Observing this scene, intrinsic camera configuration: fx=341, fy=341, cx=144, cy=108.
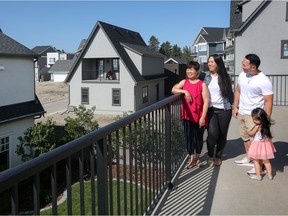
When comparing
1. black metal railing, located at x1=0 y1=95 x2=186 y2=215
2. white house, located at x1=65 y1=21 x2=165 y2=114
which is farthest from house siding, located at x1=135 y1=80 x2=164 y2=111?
black metal railing, located at x1=0 y1=95 x2=186 y2=215

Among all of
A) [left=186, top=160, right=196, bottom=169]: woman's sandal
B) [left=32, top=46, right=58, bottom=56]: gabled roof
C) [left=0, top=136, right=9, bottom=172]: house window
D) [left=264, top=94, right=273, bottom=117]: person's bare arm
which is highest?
[left=32, top=46, right=58, bottom=56]: gabled roof

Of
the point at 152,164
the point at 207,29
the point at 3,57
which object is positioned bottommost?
the point at 152,164

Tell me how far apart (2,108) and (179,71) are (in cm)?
2946

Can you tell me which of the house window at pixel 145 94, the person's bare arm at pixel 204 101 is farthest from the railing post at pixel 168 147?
the house window at pixel 145 94

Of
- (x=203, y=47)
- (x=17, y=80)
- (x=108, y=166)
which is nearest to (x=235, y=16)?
(x=17, y=80)

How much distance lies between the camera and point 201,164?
5.06 metres

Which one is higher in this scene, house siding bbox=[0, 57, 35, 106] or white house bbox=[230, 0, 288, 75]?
white house bbox=[230, 0, 288, 75]

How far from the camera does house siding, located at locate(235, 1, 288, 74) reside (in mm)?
16750

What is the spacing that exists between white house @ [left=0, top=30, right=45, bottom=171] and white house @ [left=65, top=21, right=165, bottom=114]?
43.7 ft

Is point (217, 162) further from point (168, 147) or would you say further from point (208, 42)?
point (208, 42)

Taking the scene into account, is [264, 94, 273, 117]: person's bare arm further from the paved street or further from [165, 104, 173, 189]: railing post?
the paved street

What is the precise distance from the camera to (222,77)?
466 centimetres

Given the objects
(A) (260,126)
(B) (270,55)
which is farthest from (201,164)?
(B) (270,55)

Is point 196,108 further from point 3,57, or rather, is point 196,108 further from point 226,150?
point 3,57
